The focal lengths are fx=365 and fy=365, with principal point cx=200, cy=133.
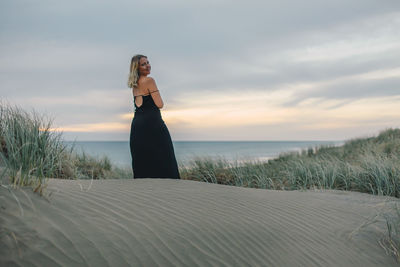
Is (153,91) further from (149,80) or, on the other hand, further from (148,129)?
(148,129)

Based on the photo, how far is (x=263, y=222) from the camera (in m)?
3.79

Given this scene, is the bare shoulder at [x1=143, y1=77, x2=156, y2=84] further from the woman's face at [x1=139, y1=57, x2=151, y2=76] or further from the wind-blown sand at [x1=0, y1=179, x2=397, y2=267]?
the wind-blown sand at [x1=0, y1=179, x2=397, y2=267]

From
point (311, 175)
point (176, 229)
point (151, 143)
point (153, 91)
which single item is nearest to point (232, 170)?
point (311, 175)

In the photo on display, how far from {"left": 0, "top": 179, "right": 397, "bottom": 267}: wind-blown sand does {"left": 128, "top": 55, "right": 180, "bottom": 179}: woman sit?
137 centimetres

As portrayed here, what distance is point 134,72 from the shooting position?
6.02 meters

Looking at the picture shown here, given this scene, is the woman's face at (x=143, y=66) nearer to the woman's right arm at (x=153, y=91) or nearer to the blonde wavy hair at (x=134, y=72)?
→ the blonde wavy hair at (x=134, y=72)

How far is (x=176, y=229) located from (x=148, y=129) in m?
3.12

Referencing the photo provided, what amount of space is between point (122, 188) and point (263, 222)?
158 cm

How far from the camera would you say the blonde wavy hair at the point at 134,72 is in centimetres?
604

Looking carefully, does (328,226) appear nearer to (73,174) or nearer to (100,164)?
(73,174)

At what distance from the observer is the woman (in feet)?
19.7

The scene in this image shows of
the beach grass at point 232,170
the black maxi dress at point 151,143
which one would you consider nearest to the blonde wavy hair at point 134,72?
the black maxi dress at point 151,143

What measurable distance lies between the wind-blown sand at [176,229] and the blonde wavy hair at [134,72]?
2054 mm

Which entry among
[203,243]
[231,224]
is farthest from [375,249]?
[203,243]
